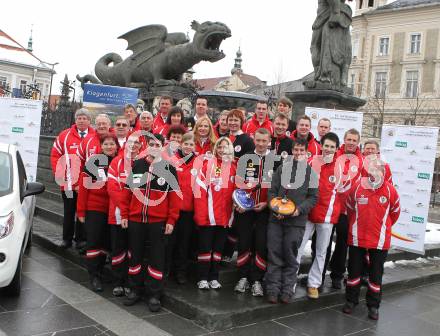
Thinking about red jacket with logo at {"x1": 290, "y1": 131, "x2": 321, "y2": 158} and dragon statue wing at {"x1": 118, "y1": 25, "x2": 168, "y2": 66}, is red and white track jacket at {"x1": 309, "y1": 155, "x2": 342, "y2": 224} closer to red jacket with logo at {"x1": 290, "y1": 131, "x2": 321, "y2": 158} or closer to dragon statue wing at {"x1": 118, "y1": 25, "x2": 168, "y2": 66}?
red jacket with logo at {"x1": 290, "y1": 131, "x2": 321, "y2": 158}

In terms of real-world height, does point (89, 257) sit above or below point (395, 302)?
above

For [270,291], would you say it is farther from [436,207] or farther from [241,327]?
[436,207]

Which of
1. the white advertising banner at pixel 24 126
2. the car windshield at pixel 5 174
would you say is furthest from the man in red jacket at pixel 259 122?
the white advertising banner at pixel 24 126

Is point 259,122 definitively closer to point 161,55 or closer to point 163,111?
point 163,111

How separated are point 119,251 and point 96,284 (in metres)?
0.50

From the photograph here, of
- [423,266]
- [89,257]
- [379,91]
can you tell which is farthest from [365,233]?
[379,91]

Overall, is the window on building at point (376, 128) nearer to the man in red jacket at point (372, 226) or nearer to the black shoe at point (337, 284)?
the black shoe at point (337, 284)

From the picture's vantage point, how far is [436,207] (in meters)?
23.0

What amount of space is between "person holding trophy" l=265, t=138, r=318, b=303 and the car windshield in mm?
2837

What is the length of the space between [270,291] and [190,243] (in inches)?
49.3

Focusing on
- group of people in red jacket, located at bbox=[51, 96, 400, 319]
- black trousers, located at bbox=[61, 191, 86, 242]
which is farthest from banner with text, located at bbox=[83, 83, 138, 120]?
group of people in red jacket, located at bbox=[51, 96, 400, 319]

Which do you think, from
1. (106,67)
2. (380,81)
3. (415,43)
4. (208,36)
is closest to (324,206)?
(208,36)

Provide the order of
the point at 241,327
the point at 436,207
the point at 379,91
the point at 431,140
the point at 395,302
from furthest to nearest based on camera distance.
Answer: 1. the point at 379,91
2. the point at 436,207
3. the point at 431,140
4. the point at 395,302
5. the point at 241,327

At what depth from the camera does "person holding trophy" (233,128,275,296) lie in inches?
220
